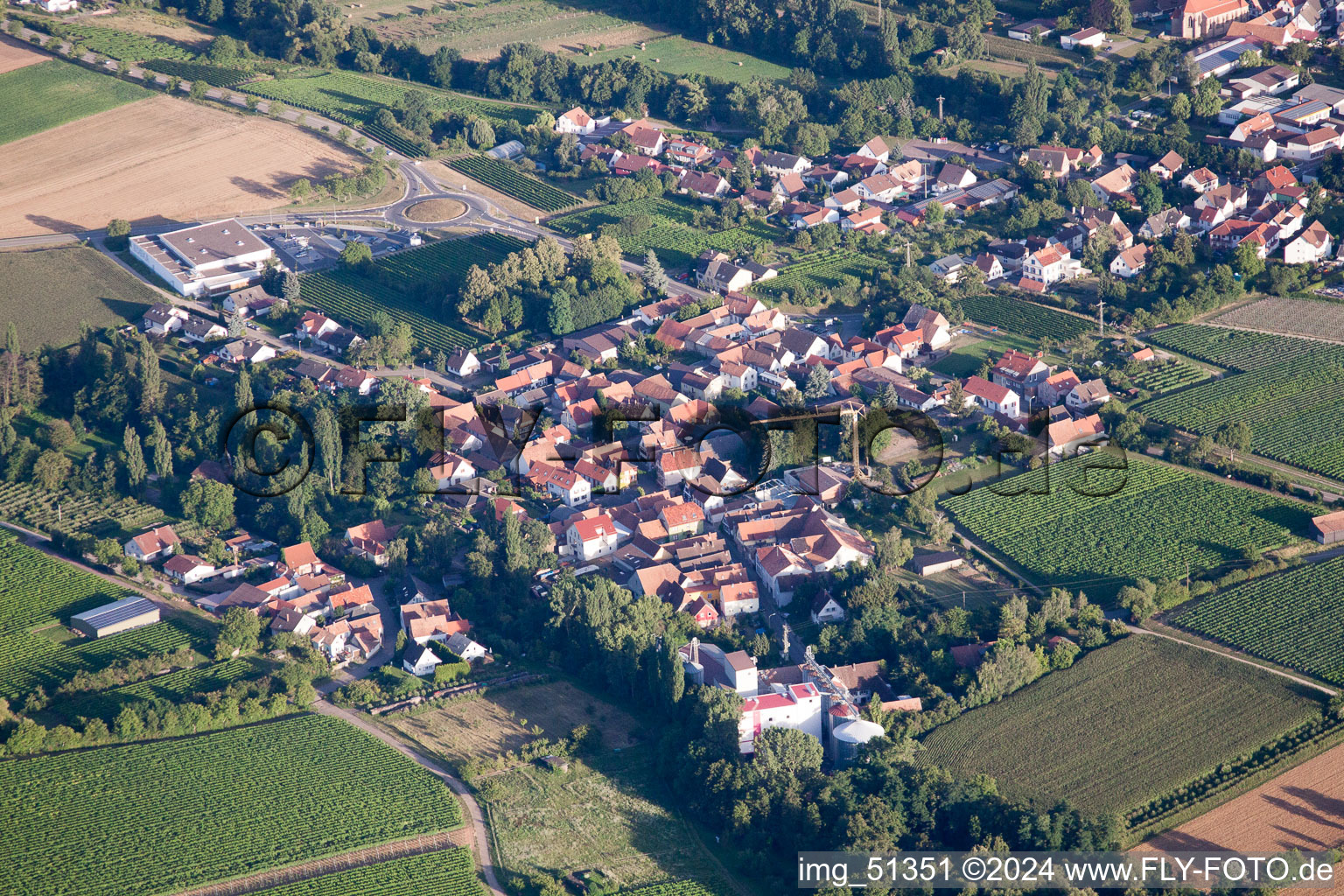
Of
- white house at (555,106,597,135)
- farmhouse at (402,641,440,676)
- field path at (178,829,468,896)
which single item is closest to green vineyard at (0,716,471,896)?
field path at (178,829,468,896)

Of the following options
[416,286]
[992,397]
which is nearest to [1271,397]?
[992,397]

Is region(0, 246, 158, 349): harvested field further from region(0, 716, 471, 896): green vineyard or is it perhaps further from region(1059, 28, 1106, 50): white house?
region(1059, 28, 1106, 50): white house

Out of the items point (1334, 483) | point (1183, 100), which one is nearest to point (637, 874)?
point (1334, 483)

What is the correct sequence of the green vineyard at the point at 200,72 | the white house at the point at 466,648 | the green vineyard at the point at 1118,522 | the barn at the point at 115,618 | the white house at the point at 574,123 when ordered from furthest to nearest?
the green vineyard at the point at 200,72, the white house at the point at 574,123, the green vineyard at the point at 1118,522, the barn at the point at 115,618, the white house at the point at 466,648

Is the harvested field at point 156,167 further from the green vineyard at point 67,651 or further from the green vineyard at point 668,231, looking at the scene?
the green vineyard at point 67,651

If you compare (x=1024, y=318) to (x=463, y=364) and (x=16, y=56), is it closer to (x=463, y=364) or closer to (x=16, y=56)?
(x=463, y=364)

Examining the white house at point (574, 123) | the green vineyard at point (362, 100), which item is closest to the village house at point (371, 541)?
the green vineyard at point (362, 100)
